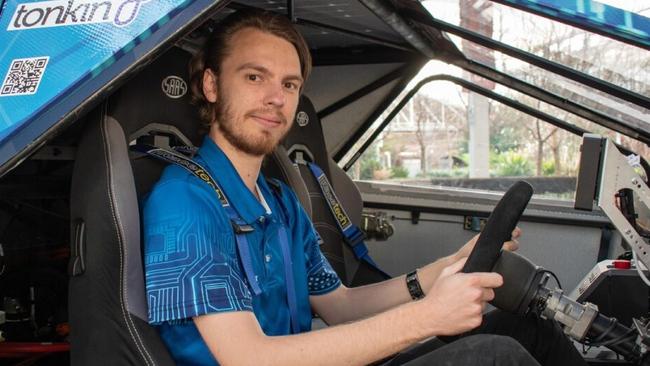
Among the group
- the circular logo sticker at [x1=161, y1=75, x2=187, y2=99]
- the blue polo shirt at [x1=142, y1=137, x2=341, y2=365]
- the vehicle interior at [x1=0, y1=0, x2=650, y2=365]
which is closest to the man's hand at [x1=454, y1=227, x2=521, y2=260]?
the vehicle interior at [x1=0, y1=0, x2=650, y2=365]

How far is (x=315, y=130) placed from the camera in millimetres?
2525

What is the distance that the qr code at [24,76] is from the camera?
1219 mm

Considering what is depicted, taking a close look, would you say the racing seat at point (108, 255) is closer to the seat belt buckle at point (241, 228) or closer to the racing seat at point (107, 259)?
the racing seat at point (107, 259)

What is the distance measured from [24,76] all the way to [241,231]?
0.48m

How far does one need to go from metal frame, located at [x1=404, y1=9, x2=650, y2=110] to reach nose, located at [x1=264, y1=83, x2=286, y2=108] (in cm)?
89

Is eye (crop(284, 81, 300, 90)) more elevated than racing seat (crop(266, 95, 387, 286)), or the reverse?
eye (crop(284, 81, 300, 90))

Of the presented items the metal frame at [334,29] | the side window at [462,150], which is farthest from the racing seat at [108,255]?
the side window at [462,150]

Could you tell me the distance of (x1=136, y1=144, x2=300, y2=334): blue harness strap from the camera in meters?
1.31

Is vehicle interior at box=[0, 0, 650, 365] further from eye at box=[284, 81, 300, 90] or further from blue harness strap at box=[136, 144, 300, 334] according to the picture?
eye at box=[284, 81, 300, 90]

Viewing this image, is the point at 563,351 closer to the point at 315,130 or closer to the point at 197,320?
the point at 197,320

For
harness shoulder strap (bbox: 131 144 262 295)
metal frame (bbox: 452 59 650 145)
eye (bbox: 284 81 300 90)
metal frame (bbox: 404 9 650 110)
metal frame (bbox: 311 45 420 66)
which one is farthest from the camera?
metal frame (bbox: 311 45 420 66)

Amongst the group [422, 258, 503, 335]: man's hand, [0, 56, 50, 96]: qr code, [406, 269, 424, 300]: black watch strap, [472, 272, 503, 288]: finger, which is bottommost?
[406, 269, 424, 300]: black watch strap

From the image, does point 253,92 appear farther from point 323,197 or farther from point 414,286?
point 323,197

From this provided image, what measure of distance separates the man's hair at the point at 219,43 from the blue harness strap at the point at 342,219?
0.93 m
